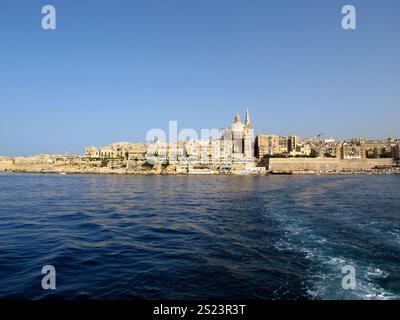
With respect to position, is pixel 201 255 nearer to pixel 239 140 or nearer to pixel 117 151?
pixel 239 140

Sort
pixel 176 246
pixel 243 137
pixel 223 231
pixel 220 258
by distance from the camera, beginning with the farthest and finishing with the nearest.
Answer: pixel 243 137
pixel 223 231
pixel 176 246
pixel 220 258

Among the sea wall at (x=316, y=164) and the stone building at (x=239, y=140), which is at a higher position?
the stone building at (x=239, y=140)

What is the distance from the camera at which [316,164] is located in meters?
81.1

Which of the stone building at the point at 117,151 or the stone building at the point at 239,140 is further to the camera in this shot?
the stone building at the point at 117,151

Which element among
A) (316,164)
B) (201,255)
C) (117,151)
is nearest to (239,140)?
(316,164)

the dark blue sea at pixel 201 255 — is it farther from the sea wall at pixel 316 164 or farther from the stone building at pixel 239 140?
the stone building at pixel 239 140

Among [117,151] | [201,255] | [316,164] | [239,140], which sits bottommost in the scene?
[201,255]

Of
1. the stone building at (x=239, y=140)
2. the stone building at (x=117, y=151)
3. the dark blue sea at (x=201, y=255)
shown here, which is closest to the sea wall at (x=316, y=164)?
the stone building at (x=239, y=140)

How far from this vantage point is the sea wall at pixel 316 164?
80.2 meters

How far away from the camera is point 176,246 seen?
390 inches
